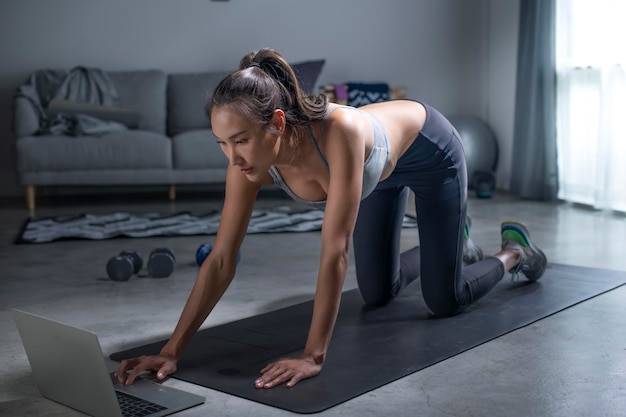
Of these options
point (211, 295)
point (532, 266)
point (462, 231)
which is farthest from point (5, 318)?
point (532, 266)

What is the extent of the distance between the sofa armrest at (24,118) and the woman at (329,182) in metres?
3.68

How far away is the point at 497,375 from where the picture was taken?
2.29 meters

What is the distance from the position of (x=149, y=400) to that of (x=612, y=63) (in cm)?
389

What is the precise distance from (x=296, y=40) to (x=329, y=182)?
15.9ft

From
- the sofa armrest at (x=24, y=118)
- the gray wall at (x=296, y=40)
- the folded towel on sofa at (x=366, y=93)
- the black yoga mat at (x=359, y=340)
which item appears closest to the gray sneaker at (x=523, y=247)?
the black yoga mat at (x=359, y=340)

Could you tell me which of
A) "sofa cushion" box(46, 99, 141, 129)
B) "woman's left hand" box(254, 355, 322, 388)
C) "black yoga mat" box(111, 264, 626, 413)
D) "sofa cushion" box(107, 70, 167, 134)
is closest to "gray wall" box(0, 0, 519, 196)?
"sofa cushion" box(107, 70, 167, 134)

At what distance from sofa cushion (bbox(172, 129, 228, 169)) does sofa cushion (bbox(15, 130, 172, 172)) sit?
7 cm

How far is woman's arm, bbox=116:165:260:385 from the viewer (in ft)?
7.58

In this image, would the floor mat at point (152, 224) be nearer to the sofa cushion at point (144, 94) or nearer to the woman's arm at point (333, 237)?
the sofa cushion at point (144, 94)

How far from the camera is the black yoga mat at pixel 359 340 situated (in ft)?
7.22

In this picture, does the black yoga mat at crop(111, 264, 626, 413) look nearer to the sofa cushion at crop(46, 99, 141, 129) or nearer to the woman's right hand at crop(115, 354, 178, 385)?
the woman's right hand at crop(115, 354, 178, 385)

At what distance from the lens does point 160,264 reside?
357cm

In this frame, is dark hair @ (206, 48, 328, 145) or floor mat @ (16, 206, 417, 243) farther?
floor mat @ (16, 206, 417, 243)

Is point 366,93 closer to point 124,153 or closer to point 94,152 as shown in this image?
point 124,153
